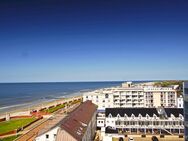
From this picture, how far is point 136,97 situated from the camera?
7831 centimetres

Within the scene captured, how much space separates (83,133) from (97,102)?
41.7 metres

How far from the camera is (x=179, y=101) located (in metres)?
69.4

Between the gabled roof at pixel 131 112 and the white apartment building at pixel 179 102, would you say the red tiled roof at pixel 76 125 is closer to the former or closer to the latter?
the gabled roof at pixel 131 112

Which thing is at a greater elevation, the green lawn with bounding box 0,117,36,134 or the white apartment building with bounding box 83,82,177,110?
the white apartment building with bounding box 83,82,177,110

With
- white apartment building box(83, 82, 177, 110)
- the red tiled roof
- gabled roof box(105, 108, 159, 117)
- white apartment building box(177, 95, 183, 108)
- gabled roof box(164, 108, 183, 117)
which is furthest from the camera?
white apartment building box(83, 82, 177, 110)

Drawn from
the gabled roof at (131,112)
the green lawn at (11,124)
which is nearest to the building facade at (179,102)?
the gabled roof at (131,112)

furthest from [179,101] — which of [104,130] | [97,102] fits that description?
[104,130]

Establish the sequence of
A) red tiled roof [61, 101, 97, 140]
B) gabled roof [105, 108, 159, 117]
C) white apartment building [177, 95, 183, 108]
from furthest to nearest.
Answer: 1. white apartment building [177, 95, 183, 108]
2. gabled roof [105, 108, 159, 117]
3. red tiled roof [61, 101, 97, 140]

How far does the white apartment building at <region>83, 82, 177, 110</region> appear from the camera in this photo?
7588 centimetres

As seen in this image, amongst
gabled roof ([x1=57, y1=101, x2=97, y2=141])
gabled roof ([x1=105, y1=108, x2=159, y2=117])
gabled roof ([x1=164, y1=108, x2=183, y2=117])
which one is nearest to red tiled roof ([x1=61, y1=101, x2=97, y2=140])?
gabled roof ([x1=57, y1=101, x2=97, y2=141])

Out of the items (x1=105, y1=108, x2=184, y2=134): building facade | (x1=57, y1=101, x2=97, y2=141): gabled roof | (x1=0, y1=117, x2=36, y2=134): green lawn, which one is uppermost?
(x1=57, y1=101, x2=97, y2=141): gabled roof

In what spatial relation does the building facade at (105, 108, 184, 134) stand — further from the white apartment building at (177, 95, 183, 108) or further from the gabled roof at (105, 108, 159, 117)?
the white apartment building at (177, 95, 183, 108)

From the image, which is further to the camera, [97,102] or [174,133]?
[97,102]

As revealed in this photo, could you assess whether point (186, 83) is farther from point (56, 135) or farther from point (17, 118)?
point (17, 118)
